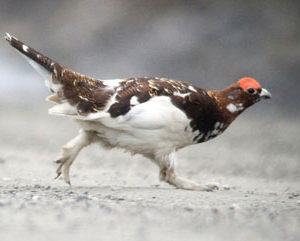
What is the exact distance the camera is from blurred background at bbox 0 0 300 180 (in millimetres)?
12492

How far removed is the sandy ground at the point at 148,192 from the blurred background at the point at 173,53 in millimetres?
95

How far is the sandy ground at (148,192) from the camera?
4.72 m

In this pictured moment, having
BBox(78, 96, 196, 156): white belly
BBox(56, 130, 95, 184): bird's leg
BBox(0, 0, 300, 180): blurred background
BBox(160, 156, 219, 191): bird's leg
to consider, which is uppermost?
BBox(0, 0, 300, 180): blurred background

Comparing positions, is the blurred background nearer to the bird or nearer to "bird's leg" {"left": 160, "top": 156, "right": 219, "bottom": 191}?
"bird's leg" {"left": 160, "top": 156, "right": 219, "bottom": 191}

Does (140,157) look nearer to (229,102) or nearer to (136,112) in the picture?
(229,102)

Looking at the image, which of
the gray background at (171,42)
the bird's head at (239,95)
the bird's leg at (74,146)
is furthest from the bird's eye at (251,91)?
the gray background at (171,42)

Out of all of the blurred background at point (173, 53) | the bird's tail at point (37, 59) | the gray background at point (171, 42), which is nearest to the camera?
the bird's tail at point (37, 59)

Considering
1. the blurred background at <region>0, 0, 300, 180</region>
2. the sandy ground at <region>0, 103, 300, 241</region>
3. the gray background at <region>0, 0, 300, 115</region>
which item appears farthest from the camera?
the gray background at <region>0, 0, 300, 115</region>

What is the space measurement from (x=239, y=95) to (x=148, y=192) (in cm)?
131

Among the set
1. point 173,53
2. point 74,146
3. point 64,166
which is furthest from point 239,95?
Result: point 173,53

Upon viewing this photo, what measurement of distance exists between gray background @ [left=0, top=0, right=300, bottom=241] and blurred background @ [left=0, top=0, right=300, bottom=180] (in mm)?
33

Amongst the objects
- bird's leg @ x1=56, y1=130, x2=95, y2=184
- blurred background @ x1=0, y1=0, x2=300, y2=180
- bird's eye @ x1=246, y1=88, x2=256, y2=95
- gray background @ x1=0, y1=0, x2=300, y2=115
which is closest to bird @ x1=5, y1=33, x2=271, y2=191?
bird's leg @ x1=56, y1=130, x2=95, y2=184

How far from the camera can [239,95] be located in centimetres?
729

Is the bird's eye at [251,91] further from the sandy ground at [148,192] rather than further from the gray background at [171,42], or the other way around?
the gray background at [171,42]
